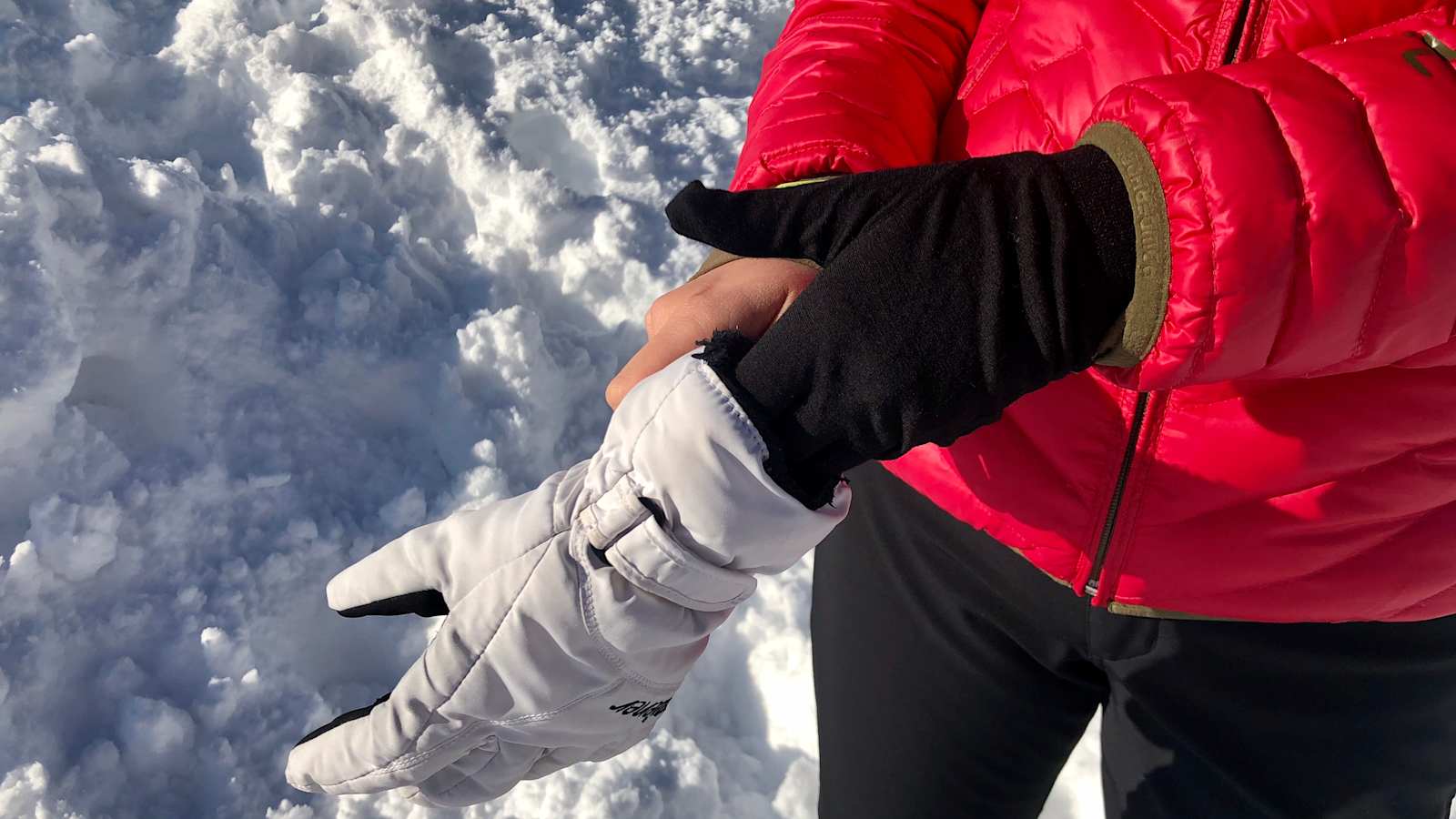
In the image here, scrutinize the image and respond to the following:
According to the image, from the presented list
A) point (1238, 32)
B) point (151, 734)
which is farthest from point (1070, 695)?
point (151, 734)

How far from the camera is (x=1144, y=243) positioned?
0.62m

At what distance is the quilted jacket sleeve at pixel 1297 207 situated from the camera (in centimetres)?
58

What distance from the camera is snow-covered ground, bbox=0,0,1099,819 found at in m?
1.69

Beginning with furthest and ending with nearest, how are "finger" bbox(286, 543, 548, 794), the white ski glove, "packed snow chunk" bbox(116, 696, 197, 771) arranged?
1. "packed snow chunk" bbox(116, 696, 197, 771)
2. "finger" bbox(286, 543, 548, 794)
3. the white ski glove

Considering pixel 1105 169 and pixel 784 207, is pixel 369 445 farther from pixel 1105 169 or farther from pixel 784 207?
pixel 1105 169

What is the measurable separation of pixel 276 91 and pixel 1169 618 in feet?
7.73

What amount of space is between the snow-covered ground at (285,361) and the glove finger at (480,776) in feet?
2.62

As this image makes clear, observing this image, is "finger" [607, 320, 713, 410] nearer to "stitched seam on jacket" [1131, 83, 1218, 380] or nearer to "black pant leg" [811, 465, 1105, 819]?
"stitched seam on jacket" [1131, 83, 1218, 380]

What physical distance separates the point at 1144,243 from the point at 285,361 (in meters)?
1.90

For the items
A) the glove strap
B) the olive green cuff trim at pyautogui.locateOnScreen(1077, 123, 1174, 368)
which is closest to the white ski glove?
the glove strap

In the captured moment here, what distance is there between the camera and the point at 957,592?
1.10 meters

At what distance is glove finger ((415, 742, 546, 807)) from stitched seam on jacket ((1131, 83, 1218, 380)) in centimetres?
70

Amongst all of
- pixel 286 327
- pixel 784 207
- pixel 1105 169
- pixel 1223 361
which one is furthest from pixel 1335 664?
pixel 286 327

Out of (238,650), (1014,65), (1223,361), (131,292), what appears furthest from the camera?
(131,292)
